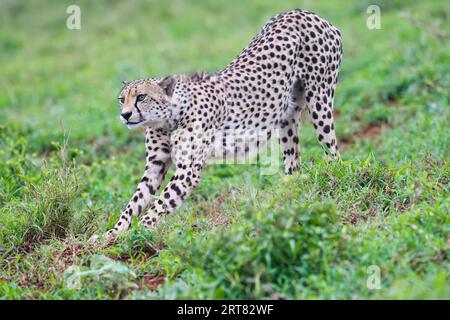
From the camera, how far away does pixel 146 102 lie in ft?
19.5

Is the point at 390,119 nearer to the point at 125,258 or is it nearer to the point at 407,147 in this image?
the point at 407,147

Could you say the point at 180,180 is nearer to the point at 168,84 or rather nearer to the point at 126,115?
the point at 126,115

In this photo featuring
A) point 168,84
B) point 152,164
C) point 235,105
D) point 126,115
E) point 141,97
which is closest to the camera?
point 126,115

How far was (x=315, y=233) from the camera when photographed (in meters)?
4.63

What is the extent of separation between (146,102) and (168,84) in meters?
0.26

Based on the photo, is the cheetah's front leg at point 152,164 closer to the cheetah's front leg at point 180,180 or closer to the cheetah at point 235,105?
the cheetah at point 235,105

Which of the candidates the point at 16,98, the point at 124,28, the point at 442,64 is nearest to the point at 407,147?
the point at 442,64

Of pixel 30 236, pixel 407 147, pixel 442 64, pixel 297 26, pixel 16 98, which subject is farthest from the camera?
pixel 16 98

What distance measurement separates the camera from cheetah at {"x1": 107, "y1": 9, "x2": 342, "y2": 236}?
5.96 m

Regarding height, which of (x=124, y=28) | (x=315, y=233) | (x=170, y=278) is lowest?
(x=170, y=278)

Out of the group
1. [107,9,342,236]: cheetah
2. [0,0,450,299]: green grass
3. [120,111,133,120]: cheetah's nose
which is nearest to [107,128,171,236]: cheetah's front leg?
[107,9,342,236]: cheetah

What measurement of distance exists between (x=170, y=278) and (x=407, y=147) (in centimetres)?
334

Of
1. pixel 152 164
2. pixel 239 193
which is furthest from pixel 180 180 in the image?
pixel 239 193

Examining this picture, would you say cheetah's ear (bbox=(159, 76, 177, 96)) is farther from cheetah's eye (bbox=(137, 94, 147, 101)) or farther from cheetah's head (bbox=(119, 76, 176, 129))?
cheetah's eye (bbox=(137, 94, 147, 101))
